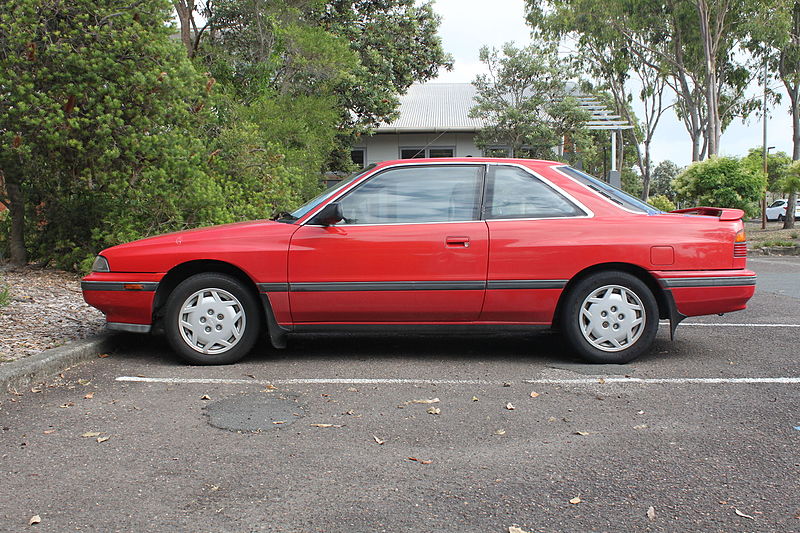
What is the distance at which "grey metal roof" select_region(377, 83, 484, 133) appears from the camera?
27031mm

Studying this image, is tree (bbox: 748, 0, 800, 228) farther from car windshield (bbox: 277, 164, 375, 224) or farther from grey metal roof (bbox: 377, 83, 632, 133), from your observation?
car windshield (bbox: 277, 164, 375, 224)

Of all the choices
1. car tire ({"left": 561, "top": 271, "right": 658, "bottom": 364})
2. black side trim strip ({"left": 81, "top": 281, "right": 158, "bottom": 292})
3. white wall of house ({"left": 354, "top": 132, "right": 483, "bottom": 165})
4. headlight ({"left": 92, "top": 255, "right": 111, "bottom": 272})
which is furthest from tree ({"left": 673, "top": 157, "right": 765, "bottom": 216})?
headlight ({"left": 92, "top": 255, "right": 111, "bottom": 272})

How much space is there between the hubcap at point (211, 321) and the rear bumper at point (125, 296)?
0.98ft

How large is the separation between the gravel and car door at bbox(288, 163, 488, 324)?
6.84 ft

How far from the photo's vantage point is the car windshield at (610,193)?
19.3 feet

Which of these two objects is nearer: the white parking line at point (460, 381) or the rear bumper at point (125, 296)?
the white parking line at point (460, 381)

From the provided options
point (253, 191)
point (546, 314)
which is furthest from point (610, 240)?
point (253, 191)

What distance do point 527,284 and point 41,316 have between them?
4.62 meters

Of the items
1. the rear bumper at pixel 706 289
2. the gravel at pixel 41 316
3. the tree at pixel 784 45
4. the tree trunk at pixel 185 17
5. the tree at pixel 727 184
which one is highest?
the tree at pixel 784 45

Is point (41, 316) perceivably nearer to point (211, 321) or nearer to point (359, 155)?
point (211, 321)

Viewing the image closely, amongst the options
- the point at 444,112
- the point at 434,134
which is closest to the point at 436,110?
the point at 444,112

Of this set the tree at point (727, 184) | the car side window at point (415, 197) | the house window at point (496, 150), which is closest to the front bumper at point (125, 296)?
the car side window at point (415, 197)

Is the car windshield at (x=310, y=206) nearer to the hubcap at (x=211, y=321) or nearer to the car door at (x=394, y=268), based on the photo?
the car door at (x=394, y=268)

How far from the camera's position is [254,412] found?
446cm
